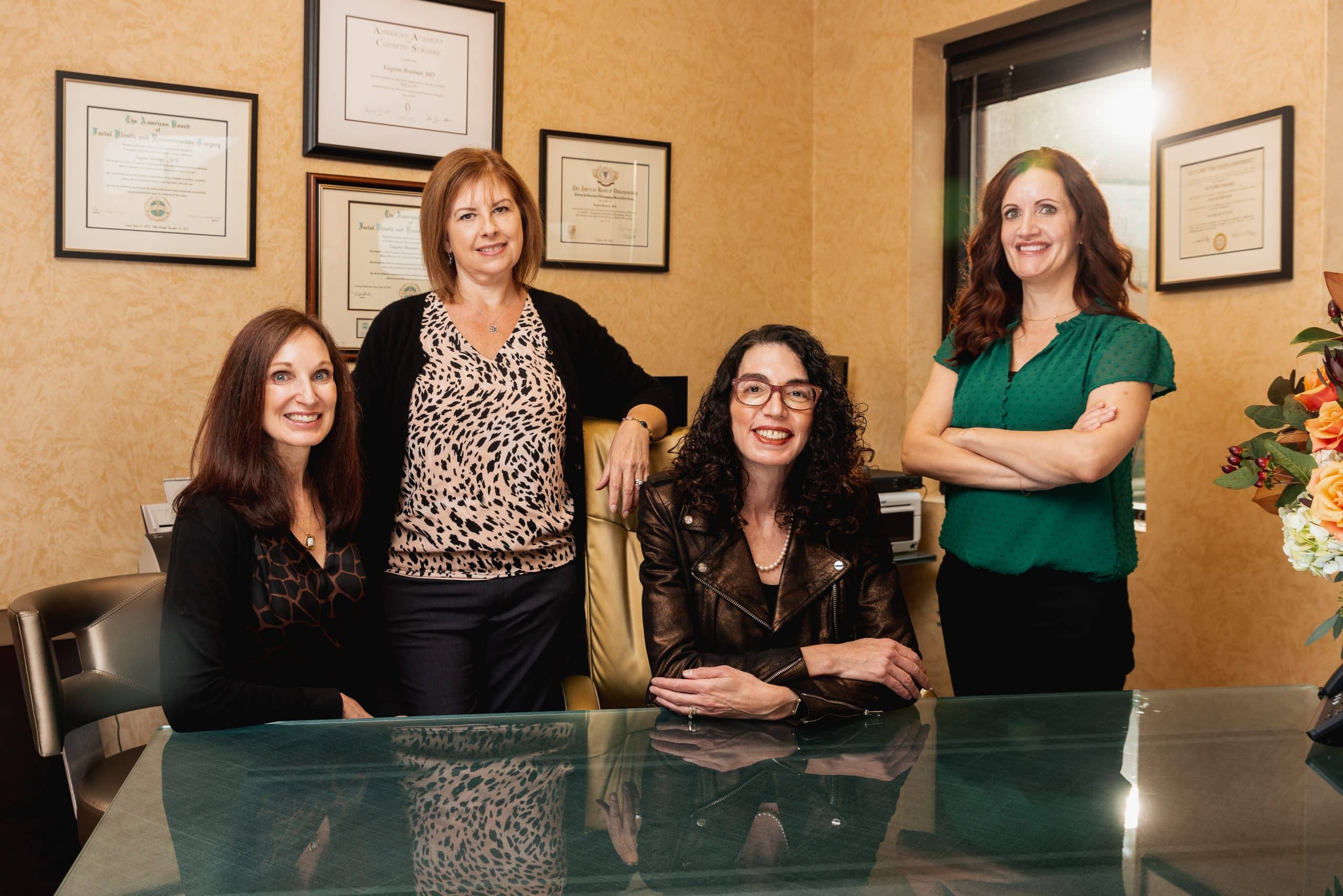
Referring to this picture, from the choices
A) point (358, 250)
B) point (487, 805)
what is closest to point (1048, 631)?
point (487, 805)

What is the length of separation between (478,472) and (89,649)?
0.79 meters

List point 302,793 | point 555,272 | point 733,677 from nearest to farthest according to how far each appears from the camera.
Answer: point 302,793 < point 733,677 < point 555,272

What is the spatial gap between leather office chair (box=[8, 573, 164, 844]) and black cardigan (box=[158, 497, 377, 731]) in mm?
360

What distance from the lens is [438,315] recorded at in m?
1.97

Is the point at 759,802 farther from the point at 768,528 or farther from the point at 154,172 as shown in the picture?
the point at 154,172

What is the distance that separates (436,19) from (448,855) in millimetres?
2735

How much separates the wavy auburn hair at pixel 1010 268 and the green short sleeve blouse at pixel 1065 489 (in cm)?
6

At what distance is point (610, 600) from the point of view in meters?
1.87

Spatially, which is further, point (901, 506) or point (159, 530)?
point (901, 506)

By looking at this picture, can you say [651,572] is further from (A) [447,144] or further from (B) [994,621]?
(A) [447,144]

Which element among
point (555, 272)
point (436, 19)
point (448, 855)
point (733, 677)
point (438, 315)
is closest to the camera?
point (448, 855)

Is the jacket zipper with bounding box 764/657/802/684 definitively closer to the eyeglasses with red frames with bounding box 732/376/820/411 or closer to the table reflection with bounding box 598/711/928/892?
the table reflection with bounding box 598/711/928/892

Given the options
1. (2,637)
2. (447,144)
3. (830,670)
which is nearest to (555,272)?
(447,144)

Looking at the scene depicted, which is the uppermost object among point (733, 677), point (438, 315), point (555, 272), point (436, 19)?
point (436, 19)
